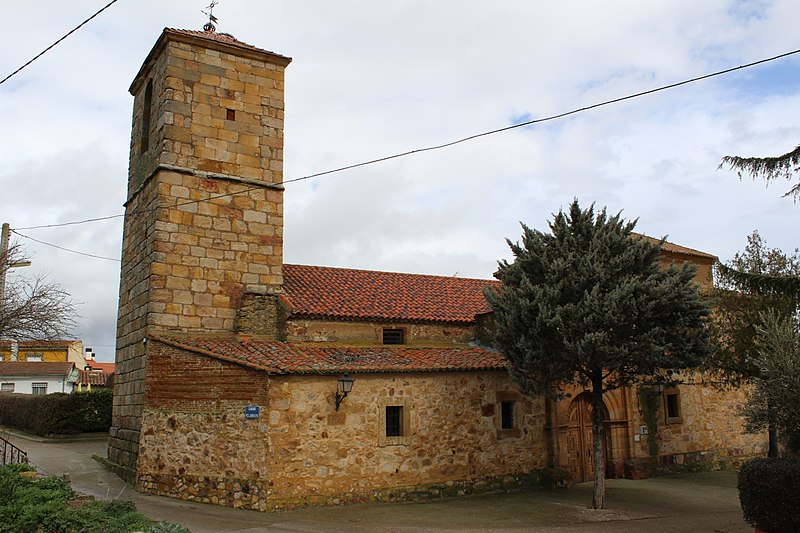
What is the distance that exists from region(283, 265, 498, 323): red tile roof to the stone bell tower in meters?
1.24

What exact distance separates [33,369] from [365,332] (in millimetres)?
33608

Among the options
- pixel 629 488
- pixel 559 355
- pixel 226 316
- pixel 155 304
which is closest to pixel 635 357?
pixel 559 355

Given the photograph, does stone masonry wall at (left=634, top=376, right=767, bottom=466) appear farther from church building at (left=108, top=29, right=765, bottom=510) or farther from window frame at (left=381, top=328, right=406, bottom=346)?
window frame at (left=381, top=328, right=406, bottom=346)

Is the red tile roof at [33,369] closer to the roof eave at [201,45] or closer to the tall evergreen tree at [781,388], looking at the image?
the roof eave at [201,45]

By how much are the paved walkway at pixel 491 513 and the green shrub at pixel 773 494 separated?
57.3 inches

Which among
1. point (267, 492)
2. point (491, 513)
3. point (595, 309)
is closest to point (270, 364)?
point (267, 492)

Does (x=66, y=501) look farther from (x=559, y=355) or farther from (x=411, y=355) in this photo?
(x=559, y=355)

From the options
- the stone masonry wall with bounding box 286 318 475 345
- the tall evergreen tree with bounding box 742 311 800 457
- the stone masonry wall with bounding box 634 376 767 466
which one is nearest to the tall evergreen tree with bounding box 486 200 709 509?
the tall evergreen tree with bounding box 742 311 800 457

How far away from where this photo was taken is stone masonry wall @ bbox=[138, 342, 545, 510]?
12.8m

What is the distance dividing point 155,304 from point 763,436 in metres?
19.3

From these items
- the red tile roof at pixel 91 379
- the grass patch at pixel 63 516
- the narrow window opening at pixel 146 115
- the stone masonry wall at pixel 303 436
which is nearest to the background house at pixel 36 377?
the red tile roof at pixel 91 379

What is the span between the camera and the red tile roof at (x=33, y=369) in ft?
133

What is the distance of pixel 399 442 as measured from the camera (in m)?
14.0

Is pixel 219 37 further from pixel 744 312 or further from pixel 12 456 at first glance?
pixel 744 312
